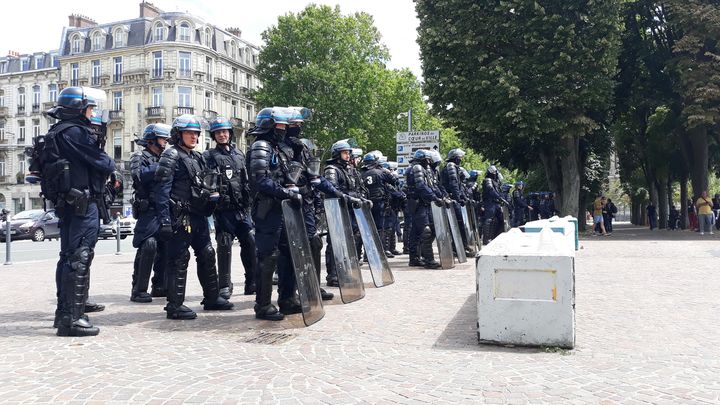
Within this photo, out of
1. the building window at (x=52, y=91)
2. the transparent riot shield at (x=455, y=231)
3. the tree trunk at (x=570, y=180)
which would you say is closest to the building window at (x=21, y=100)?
the building window at (x=52, y=91)

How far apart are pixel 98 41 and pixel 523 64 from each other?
48745mm

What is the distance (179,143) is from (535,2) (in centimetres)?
1709

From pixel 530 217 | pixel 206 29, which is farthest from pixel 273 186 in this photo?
pixel 206 29

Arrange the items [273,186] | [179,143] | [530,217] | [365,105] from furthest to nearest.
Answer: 1. [365,105]
2. [530,217]
3. [179,143]
4. [273,186]

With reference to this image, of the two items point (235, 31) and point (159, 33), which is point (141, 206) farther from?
point (235, 31)

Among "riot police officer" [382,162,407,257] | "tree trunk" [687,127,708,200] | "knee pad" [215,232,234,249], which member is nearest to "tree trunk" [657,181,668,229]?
"tree trunk" [687,127,708,200]

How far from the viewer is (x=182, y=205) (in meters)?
6.54

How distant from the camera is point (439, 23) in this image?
896 inches

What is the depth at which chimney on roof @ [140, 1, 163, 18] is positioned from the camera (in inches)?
2233

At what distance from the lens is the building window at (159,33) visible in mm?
54650

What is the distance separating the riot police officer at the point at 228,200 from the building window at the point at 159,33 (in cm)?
5126

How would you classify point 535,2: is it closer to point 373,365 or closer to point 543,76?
point 543,76

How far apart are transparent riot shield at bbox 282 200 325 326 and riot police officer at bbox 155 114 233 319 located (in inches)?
40.1

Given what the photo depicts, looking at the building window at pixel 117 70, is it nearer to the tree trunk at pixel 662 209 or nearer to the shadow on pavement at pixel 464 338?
the tree trunk at pixel 662 209
